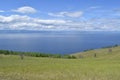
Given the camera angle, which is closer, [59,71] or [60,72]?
[60,72]

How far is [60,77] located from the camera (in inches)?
1116

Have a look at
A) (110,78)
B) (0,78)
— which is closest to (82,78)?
(110,78)

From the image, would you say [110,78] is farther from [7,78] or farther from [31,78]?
[7,78]

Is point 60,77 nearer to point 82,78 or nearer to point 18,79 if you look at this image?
point 82,78

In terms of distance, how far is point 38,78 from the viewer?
91.8 feet

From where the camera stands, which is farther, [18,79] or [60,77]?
[60,77]

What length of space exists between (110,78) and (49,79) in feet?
20.1

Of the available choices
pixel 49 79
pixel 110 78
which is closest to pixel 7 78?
pixel 49 79

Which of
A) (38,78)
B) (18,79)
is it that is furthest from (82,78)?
(18,79)

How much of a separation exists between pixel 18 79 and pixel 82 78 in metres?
6.41

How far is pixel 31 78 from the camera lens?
27609 millimetres

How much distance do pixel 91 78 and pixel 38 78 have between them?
5460 millimetres

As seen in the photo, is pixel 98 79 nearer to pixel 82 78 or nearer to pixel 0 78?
pixel 82 78

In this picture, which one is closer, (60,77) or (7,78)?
(7,78)
